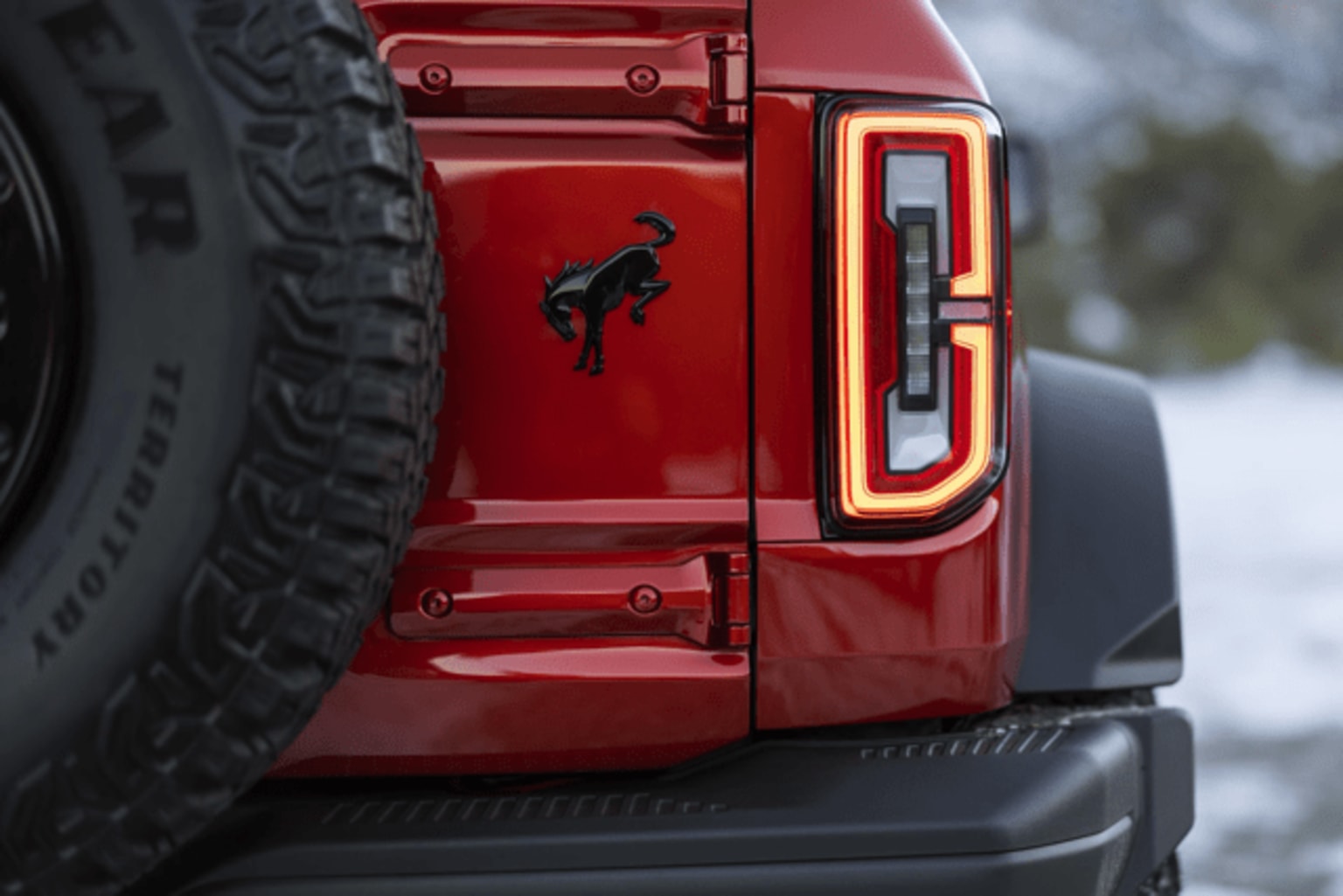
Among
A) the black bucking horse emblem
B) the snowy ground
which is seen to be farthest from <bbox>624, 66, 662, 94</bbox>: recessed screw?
the snowy ground

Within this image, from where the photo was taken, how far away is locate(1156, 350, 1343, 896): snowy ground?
10.4 feet

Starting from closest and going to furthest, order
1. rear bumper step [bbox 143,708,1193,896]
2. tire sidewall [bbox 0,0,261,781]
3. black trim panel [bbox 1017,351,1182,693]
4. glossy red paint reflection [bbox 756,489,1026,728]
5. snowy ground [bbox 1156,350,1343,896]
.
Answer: tire sidewall [bbox 0,0,261,781], rear bumper step [bbox 143,708,1193,896], glossy red paint reflection [bbox 756,489,1026,728], black trim panel [bbox 1017,351,1182,693], snowy ground [bbox 1156,350,1343,896]

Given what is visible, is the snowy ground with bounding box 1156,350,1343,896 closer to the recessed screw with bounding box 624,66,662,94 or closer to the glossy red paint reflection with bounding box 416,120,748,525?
the glossy red paint reflection with bounding box 416,120,748,525

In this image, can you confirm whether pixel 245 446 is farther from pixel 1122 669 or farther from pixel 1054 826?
pixel 1122 669

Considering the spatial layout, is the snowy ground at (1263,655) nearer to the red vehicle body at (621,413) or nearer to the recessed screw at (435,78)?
the red vehicle body at (621,413)

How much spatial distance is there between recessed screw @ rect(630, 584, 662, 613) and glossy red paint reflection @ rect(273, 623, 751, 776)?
32mm

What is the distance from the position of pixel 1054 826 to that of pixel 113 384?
2.93 feet

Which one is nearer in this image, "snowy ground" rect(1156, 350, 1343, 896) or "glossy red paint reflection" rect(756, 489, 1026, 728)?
"glossy red paint reflection" rect(756, 489, 1026, 728)

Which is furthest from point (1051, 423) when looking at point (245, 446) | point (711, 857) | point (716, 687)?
point (245, 446)

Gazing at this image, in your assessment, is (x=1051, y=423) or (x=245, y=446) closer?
(x=245, y=446)

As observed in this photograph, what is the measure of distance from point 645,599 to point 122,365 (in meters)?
0.51

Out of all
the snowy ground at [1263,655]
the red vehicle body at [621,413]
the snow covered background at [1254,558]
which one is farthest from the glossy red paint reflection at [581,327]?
the snowy ground at [1263,655]

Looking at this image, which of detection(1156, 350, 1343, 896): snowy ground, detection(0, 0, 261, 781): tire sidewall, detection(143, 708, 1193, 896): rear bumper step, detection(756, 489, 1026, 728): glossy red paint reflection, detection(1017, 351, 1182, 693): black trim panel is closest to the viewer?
detection(0, 0, 261, 781): tire sidewall

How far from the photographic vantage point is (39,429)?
3.77 ft
